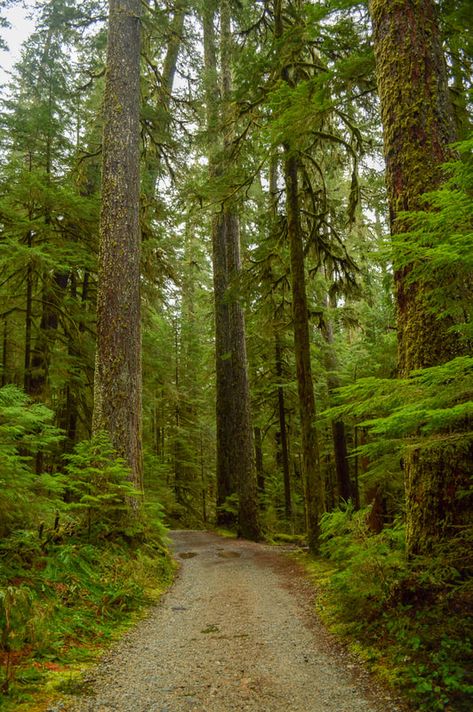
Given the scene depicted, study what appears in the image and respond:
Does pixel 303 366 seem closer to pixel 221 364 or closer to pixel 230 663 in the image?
pixel 221 364

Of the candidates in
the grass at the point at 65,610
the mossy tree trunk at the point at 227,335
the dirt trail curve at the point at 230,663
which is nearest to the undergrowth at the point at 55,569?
the grass at the point at 65,610

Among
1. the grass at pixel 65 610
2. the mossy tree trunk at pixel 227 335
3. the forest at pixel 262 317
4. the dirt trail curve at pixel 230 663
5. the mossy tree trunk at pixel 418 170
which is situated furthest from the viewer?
the mossy tree trunk at pixel 227 335

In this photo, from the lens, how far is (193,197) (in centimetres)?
1191

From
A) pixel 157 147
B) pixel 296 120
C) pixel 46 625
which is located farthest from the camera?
pixel 157 147

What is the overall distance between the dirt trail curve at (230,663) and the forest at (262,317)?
0.28m

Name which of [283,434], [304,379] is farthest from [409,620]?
[283,434]

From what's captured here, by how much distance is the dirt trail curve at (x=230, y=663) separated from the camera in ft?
9.56

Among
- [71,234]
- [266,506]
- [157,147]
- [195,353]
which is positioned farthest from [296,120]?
[195,353]

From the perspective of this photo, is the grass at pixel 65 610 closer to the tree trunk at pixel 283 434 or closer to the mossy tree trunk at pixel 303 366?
the mossy tree trunk at pixel 303 366

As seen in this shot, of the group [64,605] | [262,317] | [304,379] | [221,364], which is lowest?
[64,605]

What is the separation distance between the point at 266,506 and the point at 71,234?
13387mm

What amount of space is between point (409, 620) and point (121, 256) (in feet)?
22.7

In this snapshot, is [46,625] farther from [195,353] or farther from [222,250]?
[195,353]

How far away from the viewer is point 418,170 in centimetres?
413
